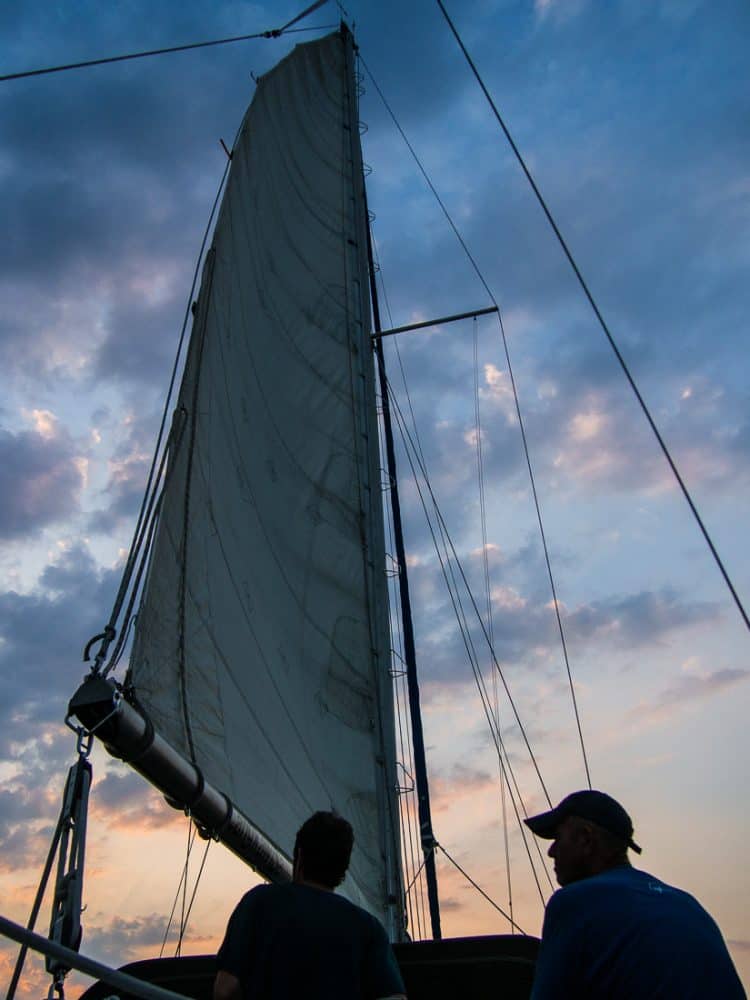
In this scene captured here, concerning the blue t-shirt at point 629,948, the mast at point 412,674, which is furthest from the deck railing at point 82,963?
the mast at point 412,674

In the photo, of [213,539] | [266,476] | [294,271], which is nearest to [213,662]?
[213,539]

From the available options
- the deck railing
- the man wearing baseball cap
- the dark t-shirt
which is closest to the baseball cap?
the man wearing baseball cap

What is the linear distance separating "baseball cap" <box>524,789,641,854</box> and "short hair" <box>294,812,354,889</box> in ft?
1.65

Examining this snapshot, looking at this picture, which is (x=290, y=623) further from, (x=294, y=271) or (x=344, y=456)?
(x=294, y=271)

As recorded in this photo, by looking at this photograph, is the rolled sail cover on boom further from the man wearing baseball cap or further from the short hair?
the man wearing baseball cap

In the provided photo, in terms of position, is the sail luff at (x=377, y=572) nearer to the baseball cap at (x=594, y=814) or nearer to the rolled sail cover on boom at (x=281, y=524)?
the rolled sail cover on boom at (x=281, y=524)

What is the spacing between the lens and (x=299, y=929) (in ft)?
6.47

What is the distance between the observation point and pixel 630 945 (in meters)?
1.52

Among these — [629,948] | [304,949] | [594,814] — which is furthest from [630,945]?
[304,949]

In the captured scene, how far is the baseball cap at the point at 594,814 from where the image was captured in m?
1.89

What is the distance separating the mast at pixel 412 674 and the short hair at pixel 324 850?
615cm

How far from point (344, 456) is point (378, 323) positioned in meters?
3.80

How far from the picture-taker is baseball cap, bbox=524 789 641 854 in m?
1.89

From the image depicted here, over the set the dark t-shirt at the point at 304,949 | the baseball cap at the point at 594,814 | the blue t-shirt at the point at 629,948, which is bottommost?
the blue t-shirt at the point at 629,948
